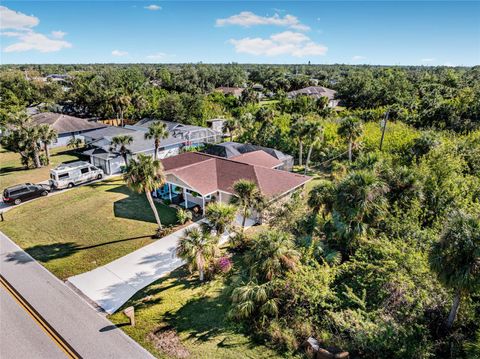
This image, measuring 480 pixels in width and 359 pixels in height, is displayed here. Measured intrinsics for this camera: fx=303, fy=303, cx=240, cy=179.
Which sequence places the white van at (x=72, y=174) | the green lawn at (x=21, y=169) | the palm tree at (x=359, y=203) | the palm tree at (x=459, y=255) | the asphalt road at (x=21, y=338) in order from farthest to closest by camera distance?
1. the green lawn at (x=21, y=169)
2. the white van at (x=72, y=174)
3. the palm tree at (x=359, y=203)
4. the asphalt road at (x=21, y=338)
5. the palm tree at (x=459, y=255)

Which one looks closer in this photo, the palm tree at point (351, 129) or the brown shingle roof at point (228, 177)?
the brown shingle roof at point (228, 177)

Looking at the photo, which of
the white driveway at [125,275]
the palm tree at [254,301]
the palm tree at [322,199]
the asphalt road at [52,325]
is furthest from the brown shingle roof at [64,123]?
the palm tree at [254,301]

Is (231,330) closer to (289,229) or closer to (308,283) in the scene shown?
(308,283)

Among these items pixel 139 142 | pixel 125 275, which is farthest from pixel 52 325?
pixel 139 142

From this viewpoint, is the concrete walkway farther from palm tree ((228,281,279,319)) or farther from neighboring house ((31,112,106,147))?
neighboring house ((31,112,106,147))

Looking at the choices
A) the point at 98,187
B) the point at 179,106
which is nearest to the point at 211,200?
the point at 98,187

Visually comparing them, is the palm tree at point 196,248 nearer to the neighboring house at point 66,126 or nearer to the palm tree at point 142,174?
the palm tree at point 142,174

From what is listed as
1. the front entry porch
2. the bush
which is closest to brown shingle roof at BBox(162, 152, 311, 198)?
the front entry porch
